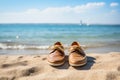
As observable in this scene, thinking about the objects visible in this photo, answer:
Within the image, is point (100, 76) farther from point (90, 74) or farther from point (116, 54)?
point (116, 54)

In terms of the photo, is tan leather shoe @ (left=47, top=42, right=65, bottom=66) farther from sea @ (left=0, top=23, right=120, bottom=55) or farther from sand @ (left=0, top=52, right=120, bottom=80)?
sea @ (left=0, top=23, right=120, bottom=55)

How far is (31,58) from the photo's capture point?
4.82 m

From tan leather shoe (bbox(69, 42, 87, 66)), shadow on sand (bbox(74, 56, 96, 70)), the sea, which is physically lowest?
the sea

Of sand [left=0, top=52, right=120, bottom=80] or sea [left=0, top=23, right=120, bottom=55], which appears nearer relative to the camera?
sand [left=0, top=52, right=120, bottom=80]

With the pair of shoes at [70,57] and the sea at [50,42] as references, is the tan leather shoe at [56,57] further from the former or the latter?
the sea at [50,42]

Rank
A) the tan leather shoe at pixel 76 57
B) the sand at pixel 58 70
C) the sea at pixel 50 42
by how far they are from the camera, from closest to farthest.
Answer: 1. the sand at pixel 58 70
2. the tan leather shoe at pixel 76 57
3. the sea at pixel 50 42

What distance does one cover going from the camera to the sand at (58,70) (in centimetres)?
344

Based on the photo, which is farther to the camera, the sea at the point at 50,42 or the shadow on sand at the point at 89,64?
the sea at the point at 50,42

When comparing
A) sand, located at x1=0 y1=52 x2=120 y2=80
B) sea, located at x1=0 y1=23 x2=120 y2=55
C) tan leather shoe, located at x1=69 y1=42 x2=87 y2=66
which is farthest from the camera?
sea, located at x1=0 y1=23 x2=120 y2=55

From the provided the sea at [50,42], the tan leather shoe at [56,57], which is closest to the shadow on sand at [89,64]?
the tan leather shoe at [56,57]

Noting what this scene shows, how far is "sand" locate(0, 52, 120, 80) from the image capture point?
11.3 feet

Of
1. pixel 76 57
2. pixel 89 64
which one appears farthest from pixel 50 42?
pixel 76 57

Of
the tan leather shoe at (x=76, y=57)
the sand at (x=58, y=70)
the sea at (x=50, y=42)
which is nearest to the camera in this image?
the sand at (x=58, y=70)

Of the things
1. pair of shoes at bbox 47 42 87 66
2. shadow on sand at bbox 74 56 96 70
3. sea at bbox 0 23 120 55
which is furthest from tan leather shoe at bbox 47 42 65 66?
sea at bbox 0 23 120 55
